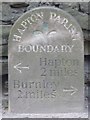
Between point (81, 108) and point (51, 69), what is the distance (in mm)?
398

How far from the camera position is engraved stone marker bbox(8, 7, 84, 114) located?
308 centimetres

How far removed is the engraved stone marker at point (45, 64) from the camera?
308 cm

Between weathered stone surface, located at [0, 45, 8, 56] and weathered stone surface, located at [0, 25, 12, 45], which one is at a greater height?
weathered stone surface, located at [0, 25, 12, 45]

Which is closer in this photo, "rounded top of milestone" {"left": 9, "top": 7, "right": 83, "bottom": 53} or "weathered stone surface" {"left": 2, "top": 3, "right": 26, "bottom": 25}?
"rounded top of milestone" {"left": 9, "top": 7, "right": 83, "bottom": 53}

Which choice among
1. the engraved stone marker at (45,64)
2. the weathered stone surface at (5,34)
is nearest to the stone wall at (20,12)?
the weathered stone surface at (5,34)

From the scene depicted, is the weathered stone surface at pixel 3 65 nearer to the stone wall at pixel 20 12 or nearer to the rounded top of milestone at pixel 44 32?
the stone wall at pixel 20 12

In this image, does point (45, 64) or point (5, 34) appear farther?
point (5, 34)

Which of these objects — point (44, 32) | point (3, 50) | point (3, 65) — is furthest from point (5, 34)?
point (44, 32)

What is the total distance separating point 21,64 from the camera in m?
3.10

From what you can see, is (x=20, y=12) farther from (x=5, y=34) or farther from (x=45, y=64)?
(x=45, y=64)

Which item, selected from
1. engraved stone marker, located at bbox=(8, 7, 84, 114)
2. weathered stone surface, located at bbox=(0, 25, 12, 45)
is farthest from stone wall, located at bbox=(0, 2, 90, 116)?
engraved stone marker, located at bbox=(8, 7, 84, 114)

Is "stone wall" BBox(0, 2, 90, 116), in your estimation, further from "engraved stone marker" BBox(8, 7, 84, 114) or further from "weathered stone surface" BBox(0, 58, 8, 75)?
"engraved stone marker" BBox(8, 7, 84, 114)

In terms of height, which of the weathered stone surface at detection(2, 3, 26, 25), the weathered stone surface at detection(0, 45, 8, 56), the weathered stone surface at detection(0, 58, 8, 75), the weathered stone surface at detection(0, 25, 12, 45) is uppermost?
the weathered stone surface at detection(2, 3, 26, 25)

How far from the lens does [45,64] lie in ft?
10.2
